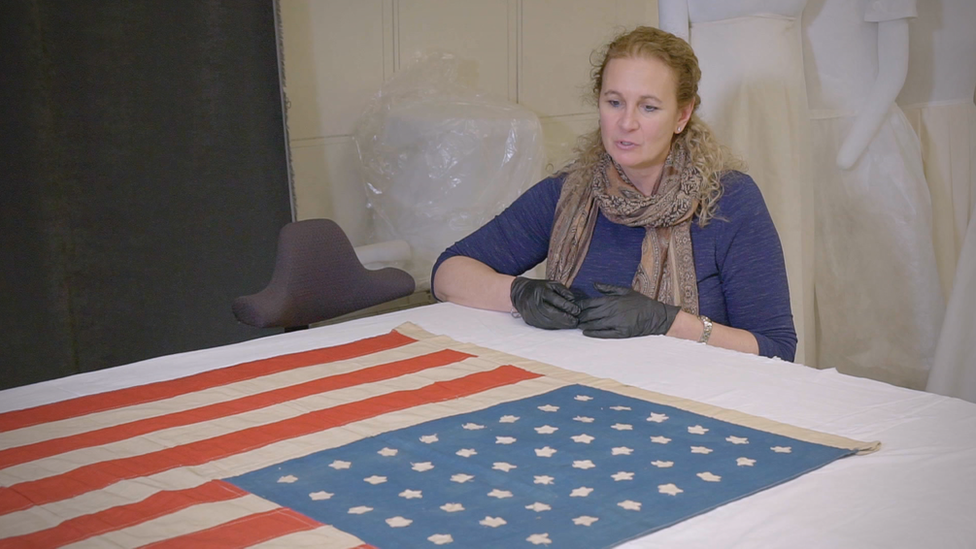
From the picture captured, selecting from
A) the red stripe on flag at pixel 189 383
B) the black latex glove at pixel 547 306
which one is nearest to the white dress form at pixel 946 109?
the black latex glove at pixel 547 306

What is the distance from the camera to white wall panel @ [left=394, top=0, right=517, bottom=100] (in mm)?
3445

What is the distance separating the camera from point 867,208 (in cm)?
335

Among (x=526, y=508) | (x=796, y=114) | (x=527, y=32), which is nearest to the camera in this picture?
(x=526, y=508)

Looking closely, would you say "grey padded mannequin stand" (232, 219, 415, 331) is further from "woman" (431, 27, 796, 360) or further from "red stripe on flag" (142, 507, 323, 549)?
"red stripe on flag" (142, 507, 323, 549)

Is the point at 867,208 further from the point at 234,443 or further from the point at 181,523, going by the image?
the point at 181,523

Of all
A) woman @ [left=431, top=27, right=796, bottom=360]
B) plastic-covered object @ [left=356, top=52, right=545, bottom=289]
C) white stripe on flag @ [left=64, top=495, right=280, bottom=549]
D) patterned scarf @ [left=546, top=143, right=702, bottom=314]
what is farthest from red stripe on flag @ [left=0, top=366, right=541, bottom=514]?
plastic-covered object @ [left=356, top=52, right=545, bottom=289]

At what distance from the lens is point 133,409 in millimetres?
1351

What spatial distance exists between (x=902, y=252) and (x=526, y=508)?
108 inches

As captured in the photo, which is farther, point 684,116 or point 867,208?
point 867,208

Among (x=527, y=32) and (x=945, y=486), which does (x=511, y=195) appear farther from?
(x=945, y=486)

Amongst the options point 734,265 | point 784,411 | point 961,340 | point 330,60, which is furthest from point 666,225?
point 330,60

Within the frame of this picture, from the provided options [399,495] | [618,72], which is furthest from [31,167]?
[399,495]

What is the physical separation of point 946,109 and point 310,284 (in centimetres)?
244

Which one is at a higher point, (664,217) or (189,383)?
(664,217)
